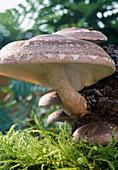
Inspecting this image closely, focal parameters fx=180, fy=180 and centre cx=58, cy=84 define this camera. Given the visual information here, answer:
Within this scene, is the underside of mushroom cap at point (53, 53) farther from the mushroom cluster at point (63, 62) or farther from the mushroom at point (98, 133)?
the mushroom at point (98, 133)

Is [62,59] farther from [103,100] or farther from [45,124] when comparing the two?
[45,124]

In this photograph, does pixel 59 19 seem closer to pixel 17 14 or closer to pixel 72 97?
pixel 17 14

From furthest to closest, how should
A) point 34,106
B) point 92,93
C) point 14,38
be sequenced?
point 14,38 → point 34,106 → point 92,93

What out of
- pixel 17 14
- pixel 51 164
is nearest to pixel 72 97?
pixel 51 164

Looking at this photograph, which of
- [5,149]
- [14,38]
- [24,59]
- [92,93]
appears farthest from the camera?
[14,38]

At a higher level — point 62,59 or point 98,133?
point 62,59

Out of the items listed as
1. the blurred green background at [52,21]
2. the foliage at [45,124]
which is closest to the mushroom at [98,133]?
the foliage at [45,124]

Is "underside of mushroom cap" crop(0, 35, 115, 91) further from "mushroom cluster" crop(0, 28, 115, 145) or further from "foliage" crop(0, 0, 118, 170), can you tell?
"foliage" crop(0, 0, 118, 170)

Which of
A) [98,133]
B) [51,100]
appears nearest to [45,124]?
[51,100]
